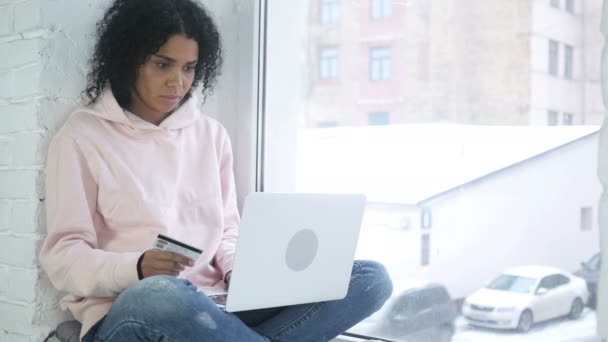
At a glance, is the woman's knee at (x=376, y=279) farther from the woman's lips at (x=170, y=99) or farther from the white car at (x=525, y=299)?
the woman's lips at (x=170, y=99)

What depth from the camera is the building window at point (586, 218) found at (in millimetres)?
1432

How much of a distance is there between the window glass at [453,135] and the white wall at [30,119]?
1.78ft

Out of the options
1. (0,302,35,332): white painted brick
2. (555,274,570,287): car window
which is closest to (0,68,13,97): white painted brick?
(0,302,35,332): white painted brick

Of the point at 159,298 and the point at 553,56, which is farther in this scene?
the point at 553,56

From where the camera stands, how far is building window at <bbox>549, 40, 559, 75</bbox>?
148cm

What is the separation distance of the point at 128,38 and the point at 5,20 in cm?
26

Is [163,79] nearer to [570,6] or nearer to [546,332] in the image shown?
[570,6]

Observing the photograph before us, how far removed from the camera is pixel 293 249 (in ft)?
4.01

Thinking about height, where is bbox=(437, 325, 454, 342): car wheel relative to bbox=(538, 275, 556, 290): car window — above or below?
below

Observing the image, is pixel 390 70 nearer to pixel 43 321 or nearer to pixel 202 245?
pixel 202 245

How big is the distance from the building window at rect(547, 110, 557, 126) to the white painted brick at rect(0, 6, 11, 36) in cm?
111

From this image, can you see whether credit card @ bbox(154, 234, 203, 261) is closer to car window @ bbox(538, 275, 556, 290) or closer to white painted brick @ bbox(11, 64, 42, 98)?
white painted brick @ bbox(11, 64, 42, 98)

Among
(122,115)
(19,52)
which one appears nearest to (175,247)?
(122,115)

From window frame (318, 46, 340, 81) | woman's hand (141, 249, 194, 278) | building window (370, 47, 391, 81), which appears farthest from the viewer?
window frame (318, 46, 340, 81)
